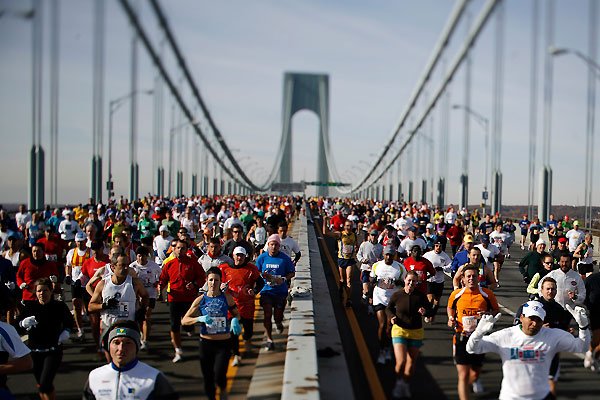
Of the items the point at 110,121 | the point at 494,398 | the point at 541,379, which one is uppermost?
the point at 110,121

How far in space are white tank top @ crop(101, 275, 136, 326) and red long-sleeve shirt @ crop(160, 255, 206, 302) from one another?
1141 millimetres

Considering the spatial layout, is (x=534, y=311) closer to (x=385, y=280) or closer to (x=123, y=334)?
(x=123, y=334)

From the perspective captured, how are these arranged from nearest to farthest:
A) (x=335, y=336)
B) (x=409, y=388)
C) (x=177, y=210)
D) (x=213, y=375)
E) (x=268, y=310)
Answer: (x=213, y=375)
(x=409, y=388)
(x=335, y=336)
(x=268, y=310)
(x=177, y=210)

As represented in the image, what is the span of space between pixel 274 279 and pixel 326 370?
2.33m

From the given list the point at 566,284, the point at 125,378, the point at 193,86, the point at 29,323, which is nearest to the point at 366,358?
the point at 566,284

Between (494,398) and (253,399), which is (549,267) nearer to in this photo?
(494,398)

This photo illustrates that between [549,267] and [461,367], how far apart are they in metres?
3.84

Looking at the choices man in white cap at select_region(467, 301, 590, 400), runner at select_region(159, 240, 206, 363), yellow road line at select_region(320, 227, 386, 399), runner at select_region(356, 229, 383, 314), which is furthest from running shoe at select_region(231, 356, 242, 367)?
runner at select_region(356, 229, 383, 314)

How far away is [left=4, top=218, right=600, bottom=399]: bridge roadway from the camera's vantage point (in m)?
6.90

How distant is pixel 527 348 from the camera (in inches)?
219

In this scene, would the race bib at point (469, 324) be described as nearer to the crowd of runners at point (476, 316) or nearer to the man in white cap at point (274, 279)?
the crowd of runners at point (476, 316)

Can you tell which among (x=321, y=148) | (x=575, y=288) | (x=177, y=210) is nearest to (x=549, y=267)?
(x=575, y=288)

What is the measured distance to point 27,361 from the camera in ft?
17.6

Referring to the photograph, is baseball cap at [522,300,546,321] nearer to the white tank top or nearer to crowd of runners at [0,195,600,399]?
crowd of runners at [0,195,600,399]
